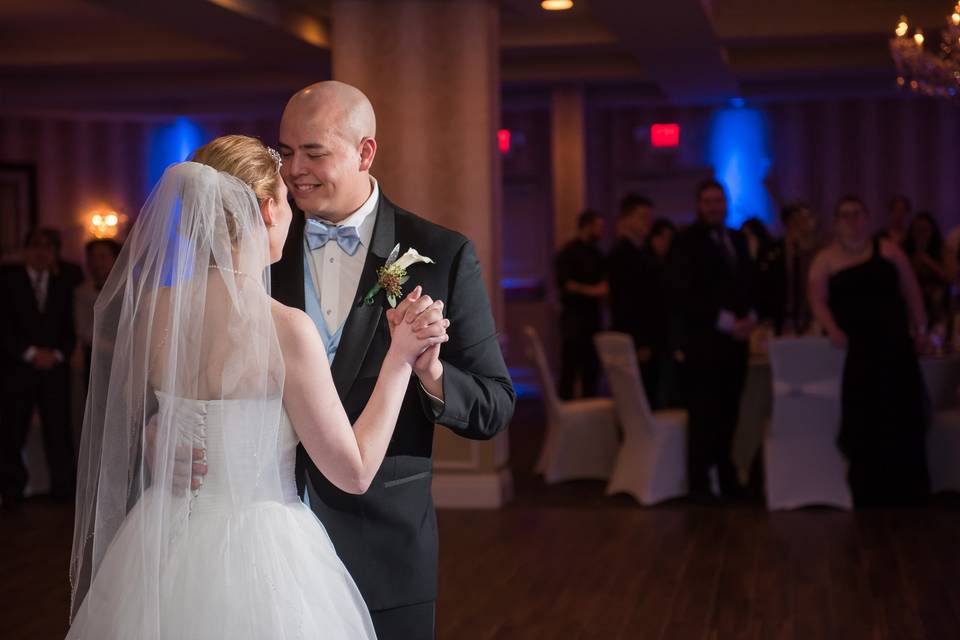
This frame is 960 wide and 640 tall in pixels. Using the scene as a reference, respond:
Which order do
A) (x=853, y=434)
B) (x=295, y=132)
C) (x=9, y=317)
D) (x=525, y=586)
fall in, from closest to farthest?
(x=295, y=132) < (x=525, y=586) < (x=853, y=434) < (x=9, y=317)

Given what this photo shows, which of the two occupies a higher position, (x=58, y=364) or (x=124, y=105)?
(x=124, y=105)

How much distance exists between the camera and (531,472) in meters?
8.27

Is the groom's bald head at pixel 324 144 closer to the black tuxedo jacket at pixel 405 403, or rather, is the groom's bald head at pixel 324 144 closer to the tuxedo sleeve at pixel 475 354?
the black tuxedo jacket at pixel 405 403

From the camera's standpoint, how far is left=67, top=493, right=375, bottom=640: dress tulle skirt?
2.20 m

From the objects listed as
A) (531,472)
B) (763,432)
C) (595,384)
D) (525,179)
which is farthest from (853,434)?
(525,179)

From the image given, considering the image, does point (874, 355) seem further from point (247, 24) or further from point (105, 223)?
point (105, 223)

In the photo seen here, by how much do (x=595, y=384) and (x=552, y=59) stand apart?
354cm

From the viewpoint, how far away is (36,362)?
24.6 ft

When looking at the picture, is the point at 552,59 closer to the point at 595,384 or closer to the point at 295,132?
the point at 595,384

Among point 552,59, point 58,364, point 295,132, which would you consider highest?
point 552,59

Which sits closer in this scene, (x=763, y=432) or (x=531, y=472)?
(x=763, y=432)

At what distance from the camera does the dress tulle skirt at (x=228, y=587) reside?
7.21 feet

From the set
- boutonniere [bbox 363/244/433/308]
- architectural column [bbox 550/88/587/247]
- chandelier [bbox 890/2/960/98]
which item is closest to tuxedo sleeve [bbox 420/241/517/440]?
boutonniere [bbox 363/244/433/308]

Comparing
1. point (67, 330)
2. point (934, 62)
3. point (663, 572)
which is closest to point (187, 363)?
point (663, 572)
